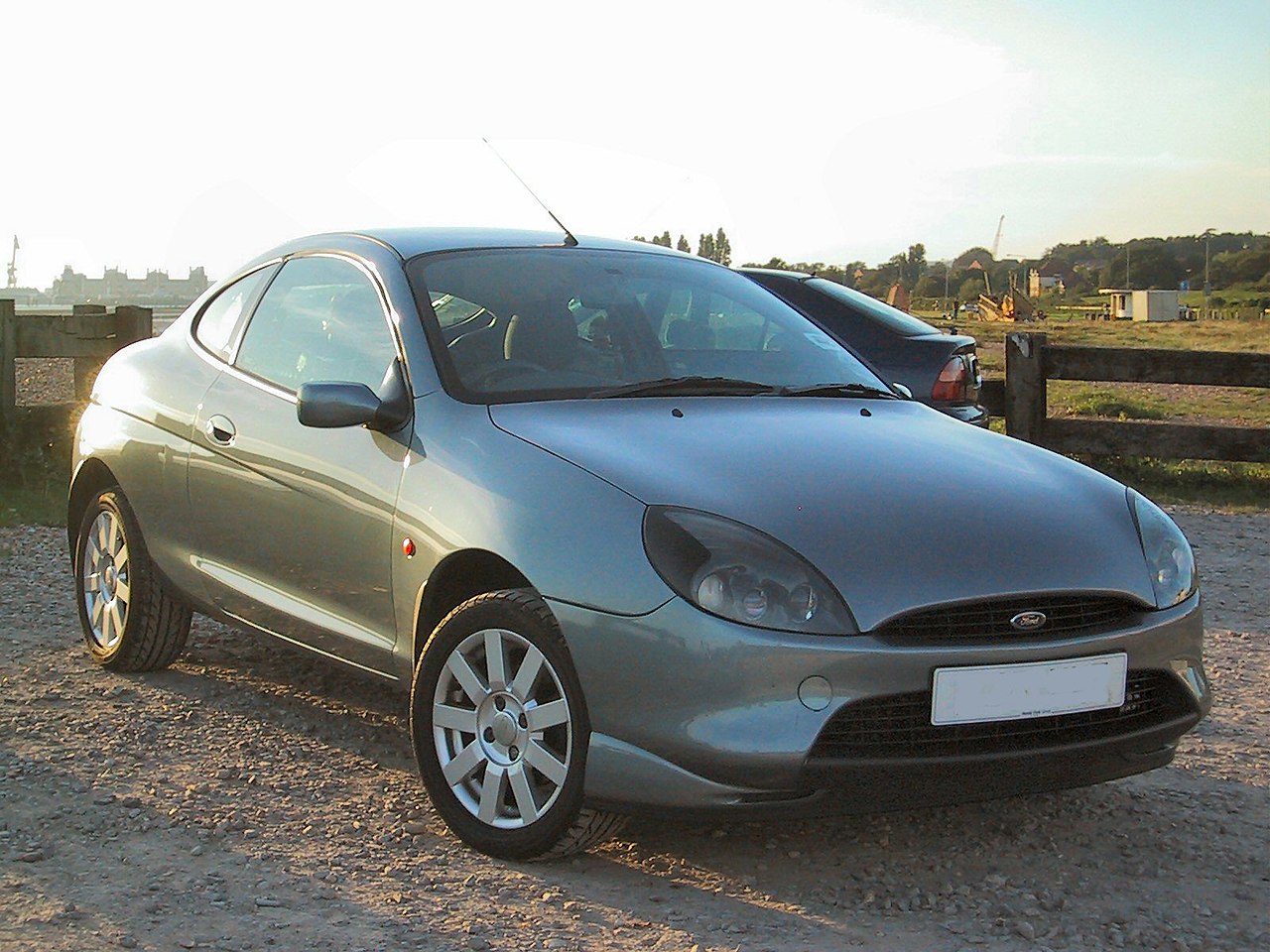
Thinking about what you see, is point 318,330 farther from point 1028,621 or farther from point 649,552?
point 1028,621

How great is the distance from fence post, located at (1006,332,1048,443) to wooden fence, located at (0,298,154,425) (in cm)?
631

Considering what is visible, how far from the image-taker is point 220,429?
536 centimetres

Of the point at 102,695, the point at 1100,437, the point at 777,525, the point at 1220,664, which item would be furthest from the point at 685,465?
the point at 1100,437

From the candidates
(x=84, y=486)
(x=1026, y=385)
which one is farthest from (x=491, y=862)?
(x=1026, y=385)

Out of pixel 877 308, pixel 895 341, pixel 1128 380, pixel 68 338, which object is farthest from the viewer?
pixel 68 338

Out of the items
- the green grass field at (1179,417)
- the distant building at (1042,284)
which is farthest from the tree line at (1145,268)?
the green grass field at (1179,417)

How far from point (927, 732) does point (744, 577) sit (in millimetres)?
542

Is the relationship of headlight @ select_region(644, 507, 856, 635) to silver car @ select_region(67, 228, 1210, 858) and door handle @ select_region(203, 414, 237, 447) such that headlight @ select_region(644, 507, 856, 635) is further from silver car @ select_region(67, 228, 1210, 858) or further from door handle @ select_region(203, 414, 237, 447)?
door handle @ select_region(203, 414, 237, 447)

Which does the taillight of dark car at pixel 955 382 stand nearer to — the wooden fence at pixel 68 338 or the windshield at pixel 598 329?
the windshield at pixel 598 329

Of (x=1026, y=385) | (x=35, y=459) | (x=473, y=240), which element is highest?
(x=473, y=240)

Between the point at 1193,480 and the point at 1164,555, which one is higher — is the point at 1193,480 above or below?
below

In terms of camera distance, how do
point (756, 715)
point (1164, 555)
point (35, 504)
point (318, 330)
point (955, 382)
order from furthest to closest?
1. point (35, 504)
2. point (955, 382)
3. point (318, 330)
4. point (1164, 555)
5. point (756, 715)

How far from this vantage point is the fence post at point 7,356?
11.6 m

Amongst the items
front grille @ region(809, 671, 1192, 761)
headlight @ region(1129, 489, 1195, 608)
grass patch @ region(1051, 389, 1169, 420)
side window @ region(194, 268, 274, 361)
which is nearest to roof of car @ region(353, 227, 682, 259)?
side window @ region(194, 268, 274, 361)
